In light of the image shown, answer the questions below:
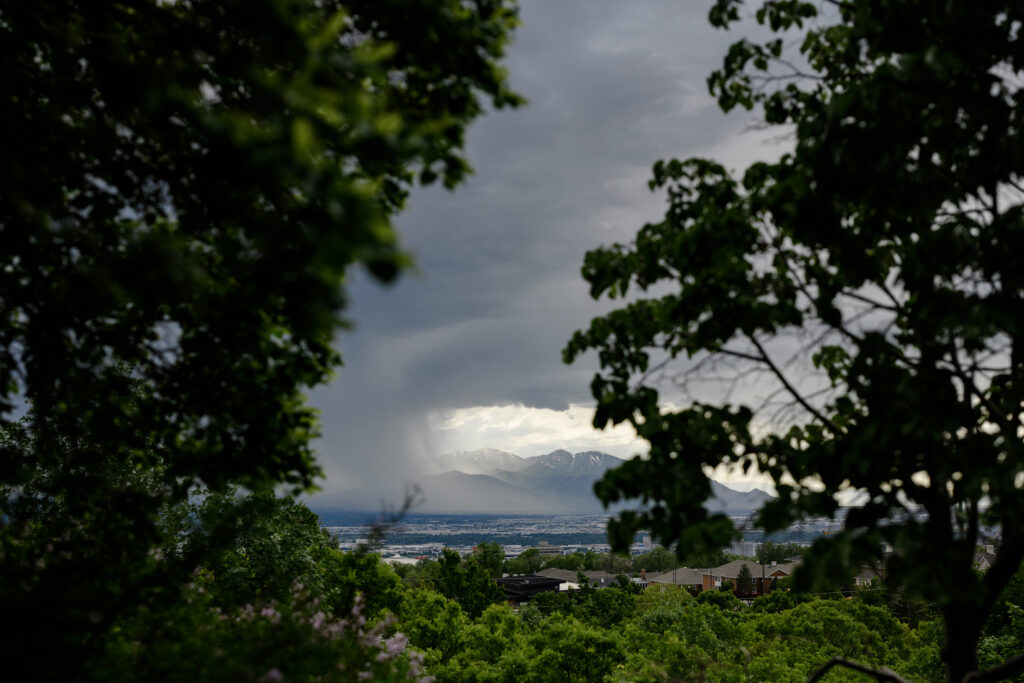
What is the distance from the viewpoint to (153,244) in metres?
3.40

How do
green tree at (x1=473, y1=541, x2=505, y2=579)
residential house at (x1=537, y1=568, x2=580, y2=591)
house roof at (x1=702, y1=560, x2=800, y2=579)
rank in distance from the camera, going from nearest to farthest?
green tree at (x1=473, y1=541, x2=505, y2=579) → house roof at (x1=702, y1=560, x2=800, y2=579) → residential house at (x1=537, y1=568, x2=580, y2=591)

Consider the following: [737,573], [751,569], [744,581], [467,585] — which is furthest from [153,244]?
[751,569]

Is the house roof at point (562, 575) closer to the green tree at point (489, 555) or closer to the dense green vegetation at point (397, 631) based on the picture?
the green tree at point (489, 555)

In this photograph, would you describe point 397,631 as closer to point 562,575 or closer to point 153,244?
point 153,244

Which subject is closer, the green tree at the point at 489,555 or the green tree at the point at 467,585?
the green tree at the point at 467,585

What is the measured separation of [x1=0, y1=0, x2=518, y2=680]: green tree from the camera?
4.14 m

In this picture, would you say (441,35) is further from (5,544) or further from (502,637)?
(502,637)

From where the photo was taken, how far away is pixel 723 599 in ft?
173

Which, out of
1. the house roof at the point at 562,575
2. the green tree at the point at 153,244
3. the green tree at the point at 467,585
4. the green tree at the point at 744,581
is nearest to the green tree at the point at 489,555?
the house roof at the point at 562,575

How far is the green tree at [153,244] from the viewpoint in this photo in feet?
13.6

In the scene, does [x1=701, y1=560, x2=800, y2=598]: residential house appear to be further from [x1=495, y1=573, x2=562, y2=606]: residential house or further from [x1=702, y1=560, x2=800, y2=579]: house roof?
[x1=495, y1=573, x2=562, y2=606]: residential house

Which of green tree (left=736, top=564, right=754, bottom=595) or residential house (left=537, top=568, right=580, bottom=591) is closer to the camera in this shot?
green tree (left=736, top=564, right=754, bottom=595)

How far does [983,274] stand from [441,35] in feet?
15.4

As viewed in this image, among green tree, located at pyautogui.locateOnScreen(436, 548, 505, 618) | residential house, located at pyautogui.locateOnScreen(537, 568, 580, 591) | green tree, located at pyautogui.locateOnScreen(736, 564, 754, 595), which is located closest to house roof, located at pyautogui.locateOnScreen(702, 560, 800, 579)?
green tree, located at pyautogui.locateOnScreen(736, 564, 754, 595)
